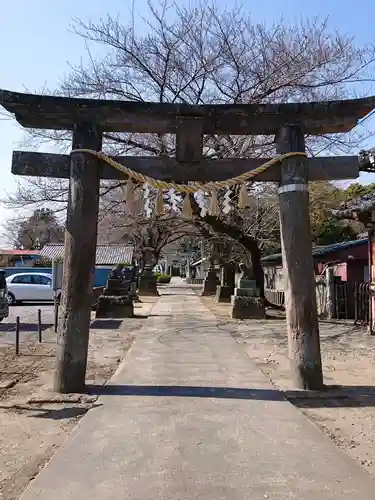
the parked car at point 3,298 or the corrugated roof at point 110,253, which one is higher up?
the corrugated roof at point 110,253

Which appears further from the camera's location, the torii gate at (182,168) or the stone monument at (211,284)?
the stone monument at (211,284)

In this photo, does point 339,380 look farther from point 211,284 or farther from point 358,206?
point 211,284

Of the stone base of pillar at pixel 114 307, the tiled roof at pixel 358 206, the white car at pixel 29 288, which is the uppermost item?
the tiled roof at pixel 358 206

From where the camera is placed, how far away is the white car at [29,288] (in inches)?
987

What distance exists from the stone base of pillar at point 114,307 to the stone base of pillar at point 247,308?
3.87 metres

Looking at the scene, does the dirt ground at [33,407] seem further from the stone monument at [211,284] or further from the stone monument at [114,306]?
the stone monument at [211,284]

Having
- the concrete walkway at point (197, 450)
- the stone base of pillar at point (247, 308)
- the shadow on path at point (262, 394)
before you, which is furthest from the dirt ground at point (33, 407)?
the stone base of pillar at point (247, 308)

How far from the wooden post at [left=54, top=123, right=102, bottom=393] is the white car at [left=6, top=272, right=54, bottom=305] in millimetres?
18690

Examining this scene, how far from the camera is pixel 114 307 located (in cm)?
1831

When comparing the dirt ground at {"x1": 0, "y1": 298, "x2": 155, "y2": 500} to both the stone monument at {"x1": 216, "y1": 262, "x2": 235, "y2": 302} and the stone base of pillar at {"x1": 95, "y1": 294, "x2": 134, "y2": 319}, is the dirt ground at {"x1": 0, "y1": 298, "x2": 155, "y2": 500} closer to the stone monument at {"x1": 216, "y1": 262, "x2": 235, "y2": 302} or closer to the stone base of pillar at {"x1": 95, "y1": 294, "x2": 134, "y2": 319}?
the stone base of pillar at {"x1": 95, "y1": 294, "x2": 134, "y2": 319}

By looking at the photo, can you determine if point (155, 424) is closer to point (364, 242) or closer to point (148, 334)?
point (148, 334)

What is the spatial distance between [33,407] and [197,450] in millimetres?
2618

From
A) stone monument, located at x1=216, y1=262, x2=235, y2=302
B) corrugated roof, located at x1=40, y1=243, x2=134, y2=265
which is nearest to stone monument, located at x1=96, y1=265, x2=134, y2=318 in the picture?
stone monument, located at x1=216, y1=262, x2=235, y2=302

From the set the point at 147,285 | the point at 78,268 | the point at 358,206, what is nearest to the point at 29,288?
the point at 147,285
